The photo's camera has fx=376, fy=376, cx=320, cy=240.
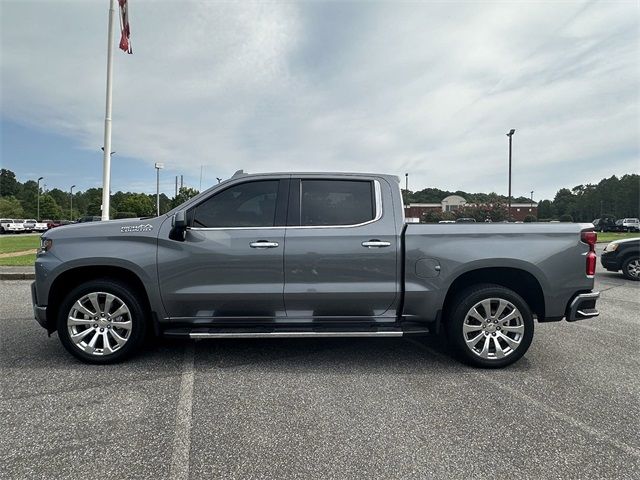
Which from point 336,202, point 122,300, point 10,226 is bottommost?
point 122,300

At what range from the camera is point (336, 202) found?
391 cm

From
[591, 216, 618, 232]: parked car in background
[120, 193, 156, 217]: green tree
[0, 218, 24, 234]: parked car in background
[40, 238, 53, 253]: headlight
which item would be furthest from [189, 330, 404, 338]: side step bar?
[591, 216, 618, 232]: parked car in background

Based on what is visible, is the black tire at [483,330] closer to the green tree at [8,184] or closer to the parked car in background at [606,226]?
the parked car in background at [606,226]

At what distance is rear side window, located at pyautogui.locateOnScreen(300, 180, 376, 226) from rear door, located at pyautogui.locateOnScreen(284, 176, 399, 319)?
0.04 ft

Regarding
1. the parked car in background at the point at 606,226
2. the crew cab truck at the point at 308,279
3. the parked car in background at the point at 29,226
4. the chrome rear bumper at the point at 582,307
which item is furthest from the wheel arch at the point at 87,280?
the parked car in background at the point at 606,226

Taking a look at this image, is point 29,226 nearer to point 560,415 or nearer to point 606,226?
point 560,415

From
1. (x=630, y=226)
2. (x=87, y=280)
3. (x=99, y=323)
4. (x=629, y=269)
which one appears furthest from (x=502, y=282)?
(x=630, y=226)

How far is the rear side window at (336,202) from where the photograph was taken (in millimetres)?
3822

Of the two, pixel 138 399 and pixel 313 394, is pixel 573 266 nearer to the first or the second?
pixel 313 394

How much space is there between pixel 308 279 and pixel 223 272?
840 mm

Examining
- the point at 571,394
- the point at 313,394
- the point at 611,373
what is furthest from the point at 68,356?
the point at 611,373

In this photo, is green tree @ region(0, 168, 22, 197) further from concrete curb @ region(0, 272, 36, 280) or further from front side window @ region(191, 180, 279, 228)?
front side window @ region(191, 180, 279, 228)

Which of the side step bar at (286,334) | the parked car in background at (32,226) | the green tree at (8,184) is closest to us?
the side step bar at (286,334)

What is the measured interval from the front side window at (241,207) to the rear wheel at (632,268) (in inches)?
396
